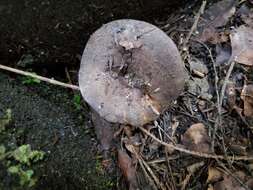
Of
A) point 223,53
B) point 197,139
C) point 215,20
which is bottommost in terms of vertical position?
point 197,139

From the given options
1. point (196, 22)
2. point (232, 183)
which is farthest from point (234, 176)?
point (196, 22)

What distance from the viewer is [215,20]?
2.19 meters

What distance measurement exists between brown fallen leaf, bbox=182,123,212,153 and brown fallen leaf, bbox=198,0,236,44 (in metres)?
0.54

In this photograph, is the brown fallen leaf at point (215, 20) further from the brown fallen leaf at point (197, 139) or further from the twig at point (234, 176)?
the twig at point (234, 176)

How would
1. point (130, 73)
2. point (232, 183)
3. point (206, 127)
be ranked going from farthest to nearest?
point (206, 127) < point (232, 183) < point (130, 73)

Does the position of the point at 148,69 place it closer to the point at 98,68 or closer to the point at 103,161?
the point at 98,68

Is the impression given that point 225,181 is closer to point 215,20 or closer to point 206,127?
point 206,127

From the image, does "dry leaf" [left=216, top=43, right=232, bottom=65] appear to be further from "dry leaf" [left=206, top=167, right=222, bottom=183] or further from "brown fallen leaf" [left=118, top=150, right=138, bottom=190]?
"brown fallen leaf" [left=118, top=150, right=138, bottom=190]

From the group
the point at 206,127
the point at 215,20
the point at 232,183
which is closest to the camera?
the point at 232,183

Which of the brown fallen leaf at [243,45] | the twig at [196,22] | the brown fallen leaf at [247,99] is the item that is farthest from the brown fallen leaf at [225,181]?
the twig at [196,22]

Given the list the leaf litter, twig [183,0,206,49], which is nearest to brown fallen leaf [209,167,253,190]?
the leaf litter

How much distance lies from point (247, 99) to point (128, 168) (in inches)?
28.7

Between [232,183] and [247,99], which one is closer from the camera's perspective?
Result: [232,183]

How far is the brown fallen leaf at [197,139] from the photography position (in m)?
1.89
